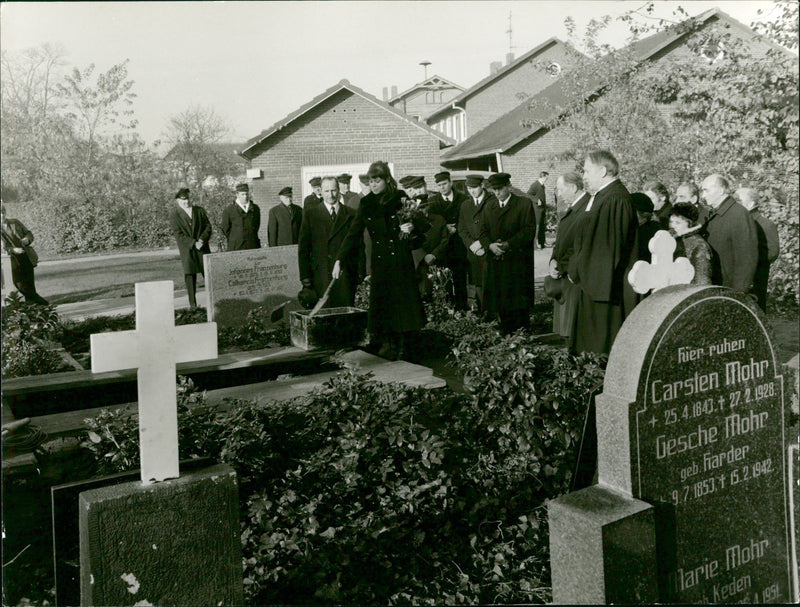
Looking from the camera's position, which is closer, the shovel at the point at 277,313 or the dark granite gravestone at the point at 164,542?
the dark granite gravestone at the point at 164,542

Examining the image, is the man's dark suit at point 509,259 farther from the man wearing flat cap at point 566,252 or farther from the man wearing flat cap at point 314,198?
the man wearing flat cap at point 314,198

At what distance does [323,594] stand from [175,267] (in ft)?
56.5

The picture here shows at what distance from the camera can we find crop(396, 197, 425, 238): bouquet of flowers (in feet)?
24.4

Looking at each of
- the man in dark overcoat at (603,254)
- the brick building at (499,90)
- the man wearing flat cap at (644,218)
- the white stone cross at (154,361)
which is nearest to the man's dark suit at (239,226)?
the man wearing flat cap at (644,218)

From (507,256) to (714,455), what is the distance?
5451mm

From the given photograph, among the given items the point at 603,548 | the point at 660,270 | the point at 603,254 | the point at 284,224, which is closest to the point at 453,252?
the point at 284,224

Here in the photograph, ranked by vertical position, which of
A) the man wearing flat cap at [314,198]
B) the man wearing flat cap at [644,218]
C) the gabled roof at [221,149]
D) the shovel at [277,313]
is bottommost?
the shovel at [277,313]

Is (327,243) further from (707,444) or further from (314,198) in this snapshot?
(707,444)

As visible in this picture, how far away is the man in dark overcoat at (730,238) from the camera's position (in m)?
6.39

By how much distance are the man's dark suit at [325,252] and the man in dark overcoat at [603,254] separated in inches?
113

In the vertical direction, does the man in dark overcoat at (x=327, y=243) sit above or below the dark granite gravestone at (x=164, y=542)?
above

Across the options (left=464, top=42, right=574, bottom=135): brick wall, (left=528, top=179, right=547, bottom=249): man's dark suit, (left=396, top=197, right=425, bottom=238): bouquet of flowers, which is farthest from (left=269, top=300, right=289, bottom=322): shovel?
(left=464, top=42, right=574, bottom=135): brick wall

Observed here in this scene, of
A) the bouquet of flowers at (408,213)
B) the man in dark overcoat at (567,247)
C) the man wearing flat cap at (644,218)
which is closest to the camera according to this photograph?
the man in dark overcoat at (567,247)

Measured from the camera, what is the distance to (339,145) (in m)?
20.3
